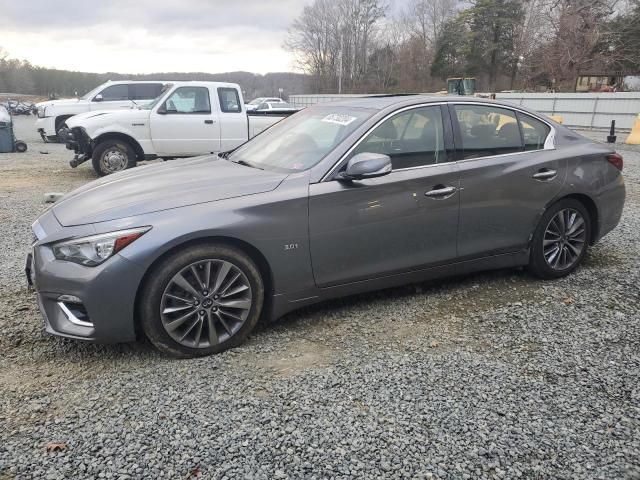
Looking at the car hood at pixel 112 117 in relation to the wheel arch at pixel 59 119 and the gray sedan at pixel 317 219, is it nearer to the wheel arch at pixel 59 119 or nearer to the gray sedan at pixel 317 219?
the gray sedan at pixel 317 219

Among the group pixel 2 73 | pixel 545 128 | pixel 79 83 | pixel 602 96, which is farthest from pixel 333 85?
pixel 545 128

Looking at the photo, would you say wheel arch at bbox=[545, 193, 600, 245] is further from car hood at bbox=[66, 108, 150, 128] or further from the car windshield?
car hood at bbox=[66, 108, 150, 128]

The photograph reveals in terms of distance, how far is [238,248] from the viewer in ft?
10.3

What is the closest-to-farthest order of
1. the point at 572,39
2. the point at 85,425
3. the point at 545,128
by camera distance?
the point at 85,425 → the point at 545,128 → the point at 572,39

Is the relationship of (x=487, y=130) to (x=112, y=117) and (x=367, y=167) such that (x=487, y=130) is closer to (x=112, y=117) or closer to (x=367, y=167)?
(x=367, y=167)

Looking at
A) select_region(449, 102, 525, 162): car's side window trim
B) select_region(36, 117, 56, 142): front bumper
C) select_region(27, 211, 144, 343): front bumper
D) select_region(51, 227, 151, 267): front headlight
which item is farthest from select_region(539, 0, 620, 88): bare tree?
select_region(27, 211, 144, 343): front bumper

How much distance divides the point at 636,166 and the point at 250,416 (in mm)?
11816

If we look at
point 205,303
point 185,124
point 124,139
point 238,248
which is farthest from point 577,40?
point 205,303

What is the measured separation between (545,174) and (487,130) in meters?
0.62

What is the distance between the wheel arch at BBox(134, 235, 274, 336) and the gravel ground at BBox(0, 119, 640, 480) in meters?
0.30

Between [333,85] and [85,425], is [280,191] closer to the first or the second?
[85,425]

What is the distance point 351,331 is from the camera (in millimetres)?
3492

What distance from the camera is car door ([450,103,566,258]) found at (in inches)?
151

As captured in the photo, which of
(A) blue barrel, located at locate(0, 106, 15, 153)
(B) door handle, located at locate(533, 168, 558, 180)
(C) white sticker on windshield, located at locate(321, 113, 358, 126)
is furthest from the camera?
(A) blue barrel, located at locate(0, 106, 15, 153)
